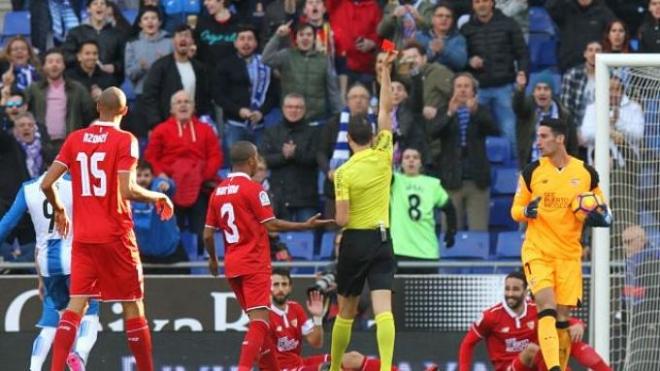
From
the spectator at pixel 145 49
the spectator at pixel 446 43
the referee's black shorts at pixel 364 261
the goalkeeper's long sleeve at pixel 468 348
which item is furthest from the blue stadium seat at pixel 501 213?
the referee's black shorts at pixel 364 261

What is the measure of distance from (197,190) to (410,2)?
145 inches

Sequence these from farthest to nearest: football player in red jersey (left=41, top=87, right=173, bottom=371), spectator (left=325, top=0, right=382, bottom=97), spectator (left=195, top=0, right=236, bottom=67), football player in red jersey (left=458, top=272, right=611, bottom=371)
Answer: spectator (left=325, top=0, right=382, bottom=97) → spectator (left=195, top=0, right=236, bottom=67) → football player in red jersey (left=458, top=272, right=611, bottom=371) → football player in red jersey (left=41, top=87, right=173, bottom=371)

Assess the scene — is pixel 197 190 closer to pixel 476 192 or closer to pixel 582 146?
pixel 476 192

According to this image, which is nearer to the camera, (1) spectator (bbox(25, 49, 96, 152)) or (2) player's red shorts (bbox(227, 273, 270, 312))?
A: (2) player's red shorts (bbox(227, 273, 270, 312))

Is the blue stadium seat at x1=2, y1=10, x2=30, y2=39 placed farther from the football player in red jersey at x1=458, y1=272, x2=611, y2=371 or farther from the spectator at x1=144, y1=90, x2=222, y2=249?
the football player in red jersey at x1=458, y1=272, x2=611, y2=371

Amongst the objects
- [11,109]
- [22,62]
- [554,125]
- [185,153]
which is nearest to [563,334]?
[554,125]

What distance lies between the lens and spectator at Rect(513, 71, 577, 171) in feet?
55.1

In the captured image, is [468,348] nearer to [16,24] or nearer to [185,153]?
[185,153]

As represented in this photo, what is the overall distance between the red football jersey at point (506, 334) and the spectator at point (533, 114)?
109 inches

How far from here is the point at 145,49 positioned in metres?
17.8

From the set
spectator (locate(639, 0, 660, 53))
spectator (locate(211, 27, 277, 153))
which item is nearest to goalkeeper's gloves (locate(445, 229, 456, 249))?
spectator (locate(211, 27, 277, 153))

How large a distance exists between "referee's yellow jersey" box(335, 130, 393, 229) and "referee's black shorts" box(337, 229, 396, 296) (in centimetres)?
8

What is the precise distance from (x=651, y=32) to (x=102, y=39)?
566 centimetres

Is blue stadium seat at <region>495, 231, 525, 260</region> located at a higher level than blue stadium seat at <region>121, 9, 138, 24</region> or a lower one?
lower
